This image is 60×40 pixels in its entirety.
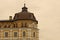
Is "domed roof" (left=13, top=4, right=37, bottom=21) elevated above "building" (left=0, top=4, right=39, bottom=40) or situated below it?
above

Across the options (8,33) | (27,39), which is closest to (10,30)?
(8,33)

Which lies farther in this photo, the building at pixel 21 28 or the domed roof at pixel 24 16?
the domed roof at pixel 24 16

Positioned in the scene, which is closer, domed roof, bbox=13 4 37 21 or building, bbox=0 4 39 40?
building, bbox=0 4 39 40

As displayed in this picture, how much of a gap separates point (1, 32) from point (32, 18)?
10820mm

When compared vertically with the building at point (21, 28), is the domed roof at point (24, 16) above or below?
above

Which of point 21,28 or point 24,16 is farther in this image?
point 24,16

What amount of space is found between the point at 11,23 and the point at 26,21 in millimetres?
5367

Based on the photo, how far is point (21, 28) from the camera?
82.2 m

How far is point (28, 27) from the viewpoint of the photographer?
82.5 metres

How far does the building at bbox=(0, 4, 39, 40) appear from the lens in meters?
82.2

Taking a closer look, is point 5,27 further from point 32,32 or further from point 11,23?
point 32,32

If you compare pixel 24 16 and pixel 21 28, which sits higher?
pixel 24 16

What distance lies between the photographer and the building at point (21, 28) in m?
82.2

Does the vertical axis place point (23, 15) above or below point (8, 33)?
above
